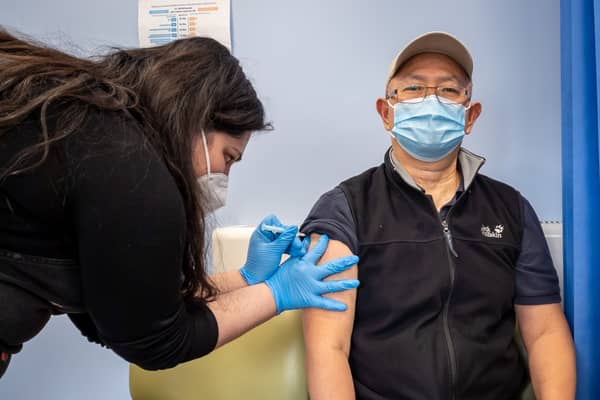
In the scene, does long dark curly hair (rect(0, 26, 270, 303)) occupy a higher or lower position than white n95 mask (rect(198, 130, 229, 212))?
higher

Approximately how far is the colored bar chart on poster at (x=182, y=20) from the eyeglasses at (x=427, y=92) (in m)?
0.68

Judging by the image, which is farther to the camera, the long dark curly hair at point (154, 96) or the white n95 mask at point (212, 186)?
the white n95 mask at point (212, 186)

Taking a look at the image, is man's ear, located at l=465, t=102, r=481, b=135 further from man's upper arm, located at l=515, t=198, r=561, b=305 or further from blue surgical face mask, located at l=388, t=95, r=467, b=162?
man's upper arm, located at l=515, t=198, r=561, b=305

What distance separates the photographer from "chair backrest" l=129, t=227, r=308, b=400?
1209 mm

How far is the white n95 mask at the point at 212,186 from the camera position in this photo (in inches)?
36.1

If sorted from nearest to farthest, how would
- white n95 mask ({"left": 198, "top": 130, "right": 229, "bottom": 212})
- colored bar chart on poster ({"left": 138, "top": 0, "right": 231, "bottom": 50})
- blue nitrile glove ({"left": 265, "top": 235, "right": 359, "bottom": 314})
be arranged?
white n95 mask ({"left": 198, "top": 130, "right": 229, "bottom": 212}) < blue nitrile glove ({"left": 265, "top": 235, "right": 359, "bottom": 314}) < colored bar chart on poster ({"left": 138, "top": 0, "right": 231, "bottom": 50})

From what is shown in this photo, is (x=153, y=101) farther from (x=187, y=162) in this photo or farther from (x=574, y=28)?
(x=574, y=28)

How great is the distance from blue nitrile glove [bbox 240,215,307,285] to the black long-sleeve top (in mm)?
397

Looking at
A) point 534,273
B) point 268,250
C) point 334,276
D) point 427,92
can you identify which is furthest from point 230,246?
point 534,273

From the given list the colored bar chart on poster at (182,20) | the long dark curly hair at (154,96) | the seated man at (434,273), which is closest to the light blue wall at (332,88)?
the colored bar chart on poster at (182,20)

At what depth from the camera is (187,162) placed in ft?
2.63

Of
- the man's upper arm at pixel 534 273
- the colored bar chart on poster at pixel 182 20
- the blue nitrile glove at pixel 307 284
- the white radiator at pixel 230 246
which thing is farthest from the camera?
the colored bar chart on poster at pixel 182 20

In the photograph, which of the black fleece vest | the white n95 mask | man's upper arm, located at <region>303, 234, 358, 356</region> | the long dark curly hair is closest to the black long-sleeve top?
the long dark curly hair

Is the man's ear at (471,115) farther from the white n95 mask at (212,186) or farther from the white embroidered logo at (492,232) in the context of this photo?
the white n95 mask at (212,186)
